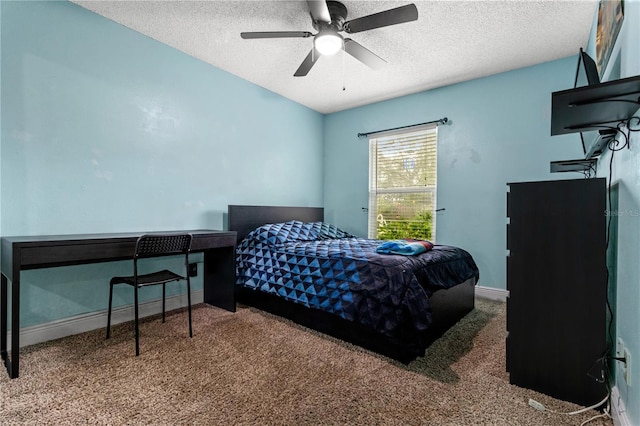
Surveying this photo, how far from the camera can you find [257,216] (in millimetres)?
3578

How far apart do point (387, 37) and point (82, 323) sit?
3442mm

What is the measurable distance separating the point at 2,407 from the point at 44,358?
522 millimetres

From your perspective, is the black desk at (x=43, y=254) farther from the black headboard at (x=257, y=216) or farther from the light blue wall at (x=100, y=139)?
the black headboard at (x=257, y=216)

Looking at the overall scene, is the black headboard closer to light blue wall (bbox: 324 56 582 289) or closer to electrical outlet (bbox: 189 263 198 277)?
electrical outlet (bbox: 189 263 198 277)

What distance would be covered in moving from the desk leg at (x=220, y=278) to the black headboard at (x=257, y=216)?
40cm

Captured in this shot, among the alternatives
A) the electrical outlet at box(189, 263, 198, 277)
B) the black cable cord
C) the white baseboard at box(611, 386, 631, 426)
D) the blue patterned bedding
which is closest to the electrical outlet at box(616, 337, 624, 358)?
the black cable cord

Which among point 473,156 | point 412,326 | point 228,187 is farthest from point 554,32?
point 228,187

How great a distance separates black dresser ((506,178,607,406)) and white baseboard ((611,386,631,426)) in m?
0.04

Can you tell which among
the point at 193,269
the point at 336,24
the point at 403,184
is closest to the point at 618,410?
the point at 336,24

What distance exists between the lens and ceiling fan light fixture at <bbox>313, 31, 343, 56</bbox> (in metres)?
2.28

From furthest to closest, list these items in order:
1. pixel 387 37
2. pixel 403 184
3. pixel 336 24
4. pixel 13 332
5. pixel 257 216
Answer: pixel 403 184 < pixel 257 216 < pixel 387 37 < pixel 336 24 < pixel 13 332

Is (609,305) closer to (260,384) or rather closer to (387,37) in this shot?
(260,384)

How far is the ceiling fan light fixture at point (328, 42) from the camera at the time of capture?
2.28 m

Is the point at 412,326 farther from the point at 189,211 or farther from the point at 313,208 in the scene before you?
the point at 313,208
